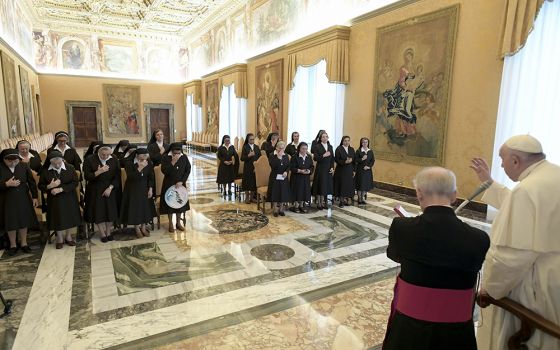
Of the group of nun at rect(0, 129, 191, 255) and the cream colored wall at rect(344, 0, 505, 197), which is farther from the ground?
the cream colored wall at rect(344, 0, 505, 197)

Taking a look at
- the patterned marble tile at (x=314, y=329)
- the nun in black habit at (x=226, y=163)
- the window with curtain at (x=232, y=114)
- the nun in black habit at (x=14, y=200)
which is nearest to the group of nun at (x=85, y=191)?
the nun in black habit at (x=14, y=200)

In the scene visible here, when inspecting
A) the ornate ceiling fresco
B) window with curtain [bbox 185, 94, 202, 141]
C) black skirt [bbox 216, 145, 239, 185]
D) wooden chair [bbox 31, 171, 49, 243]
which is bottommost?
wooden chair [bbox 31, 171, 49, 243]

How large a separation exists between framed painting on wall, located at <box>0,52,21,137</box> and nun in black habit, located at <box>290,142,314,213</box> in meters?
9.80

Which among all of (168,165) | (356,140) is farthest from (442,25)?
(168,165)

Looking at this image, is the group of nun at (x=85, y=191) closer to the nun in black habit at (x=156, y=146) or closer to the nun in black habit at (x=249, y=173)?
the nun in black habit at (x=156, y=146)

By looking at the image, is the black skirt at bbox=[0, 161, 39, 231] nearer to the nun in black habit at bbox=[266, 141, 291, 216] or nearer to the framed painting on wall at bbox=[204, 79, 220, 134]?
the nun in black habit at bbox=[266, 141, 291, 216]

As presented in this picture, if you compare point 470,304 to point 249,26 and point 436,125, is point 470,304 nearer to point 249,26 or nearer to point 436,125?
point 436,125

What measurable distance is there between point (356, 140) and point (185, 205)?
5.88 metres

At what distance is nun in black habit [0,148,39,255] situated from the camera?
15.4 ft

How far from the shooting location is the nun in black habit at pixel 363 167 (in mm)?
7914

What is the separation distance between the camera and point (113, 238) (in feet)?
18.2

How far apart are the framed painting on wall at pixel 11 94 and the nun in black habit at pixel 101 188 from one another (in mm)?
8202

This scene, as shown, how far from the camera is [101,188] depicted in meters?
5.27

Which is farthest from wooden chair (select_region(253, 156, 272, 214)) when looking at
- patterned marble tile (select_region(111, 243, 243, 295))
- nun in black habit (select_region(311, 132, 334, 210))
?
patterned marble tile (select_region(111, 243, 243, 295))
